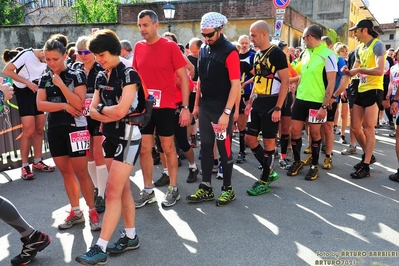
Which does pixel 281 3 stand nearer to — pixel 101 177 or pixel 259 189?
pixel 259 189

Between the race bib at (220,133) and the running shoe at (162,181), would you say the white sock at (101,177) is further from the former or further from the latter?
the race bib at (220,133)

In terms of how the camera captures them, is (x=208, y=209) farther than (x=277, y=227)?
Yes

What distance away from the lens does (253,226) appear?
12.4 feet

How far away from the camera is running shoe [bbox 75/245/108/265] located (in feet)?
9.53

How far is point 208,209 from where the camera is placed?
14.0 feet

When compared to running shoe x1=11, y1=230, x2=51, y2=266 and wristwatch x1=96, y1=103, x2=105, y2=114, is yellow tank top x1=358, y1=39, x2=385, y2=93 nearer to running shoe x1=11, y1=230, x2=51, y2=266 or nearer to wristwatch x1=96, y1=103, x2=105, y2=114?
wristwatch x1=96, y1=103, x2=105, y2=114

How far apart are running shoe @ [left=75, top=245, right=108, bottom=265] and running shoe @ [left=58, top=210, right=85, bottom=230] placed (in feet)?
3.07

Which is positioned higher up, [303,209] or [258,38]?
[258,38]

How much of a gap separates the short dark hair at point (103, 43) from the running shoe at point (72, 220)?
192 cm

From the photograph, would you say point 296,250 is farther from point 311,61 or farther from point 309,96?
point 311,61

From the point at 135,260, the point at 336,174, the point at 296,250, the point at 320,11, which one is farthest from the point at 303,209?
the point at 320,11

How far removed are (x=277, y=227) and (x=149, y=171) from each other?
169cm

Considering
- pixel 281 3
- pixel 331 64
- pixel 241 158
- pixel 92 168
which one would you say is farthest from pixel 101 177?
pixel 281 3

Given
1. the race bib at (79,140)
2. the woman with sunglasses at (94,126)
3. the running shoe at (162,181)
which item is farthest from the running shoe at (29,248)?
the running shoe at (162,181)
